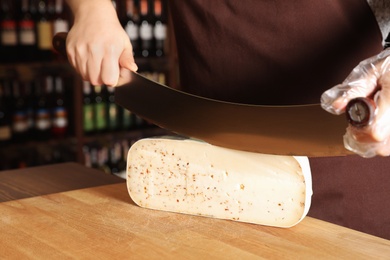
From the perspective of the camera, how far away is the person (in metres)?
1.14

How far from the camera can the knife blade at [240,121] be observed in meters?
0.88

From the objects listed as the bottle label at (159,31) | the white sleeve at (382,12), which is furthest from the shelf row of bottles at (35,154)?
the white sleeve at (382,12)

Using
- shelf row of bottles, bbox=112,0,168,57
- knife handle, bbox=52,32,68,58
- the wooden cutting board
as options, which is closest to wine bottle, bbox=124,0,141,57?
shelf row of bottles, bbox=112,0,168,57

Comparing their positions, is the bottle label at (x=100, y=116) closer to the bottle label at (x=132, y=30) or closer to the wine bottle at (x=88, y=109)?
the wine bottle at (x=88, y=109)

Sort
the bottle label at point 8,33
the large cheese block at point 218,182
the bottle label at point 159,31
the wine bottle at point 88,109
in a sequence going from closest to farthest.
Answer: the large cheese block at point 218,182 < the bottle label at point 8,33 < the wine bottle at point 88,109 < the bottle label at point 159,31

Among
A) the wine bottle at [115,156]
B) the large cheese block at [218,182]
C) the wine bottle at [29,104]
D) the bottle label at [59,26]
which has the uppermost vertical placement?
the bottle label at [59,26]

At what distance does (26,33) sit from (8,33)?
0.09m

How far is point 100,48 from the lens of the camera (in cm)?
113

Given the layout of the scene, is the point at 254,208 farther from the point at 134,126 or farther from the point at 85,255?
the point at 134,126

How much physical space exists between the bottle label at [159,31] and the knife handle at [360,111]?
2979 millimetres

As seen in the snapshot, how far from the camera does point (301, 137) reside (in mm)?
905

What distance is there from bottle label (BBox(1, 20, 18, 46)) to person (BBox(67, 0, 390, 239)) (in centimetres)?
191

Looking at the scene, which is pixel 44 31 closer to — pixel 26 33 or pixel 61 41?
pixel 26 33

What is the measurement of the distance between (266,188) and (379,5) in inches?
16.5
